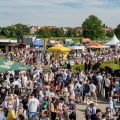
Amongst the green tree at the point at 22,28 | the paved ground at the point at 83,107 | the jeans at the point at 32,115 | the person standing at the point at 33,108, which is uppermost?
the person standing at the point at 33,108

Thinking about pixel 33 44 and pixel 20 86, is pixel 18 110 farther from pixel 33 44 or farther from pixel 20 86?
pixel 33 44

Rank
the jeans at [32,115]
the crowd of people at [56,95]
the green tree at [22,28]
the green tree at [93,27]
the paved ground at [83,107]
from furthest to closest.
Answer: the green tree at [22,28] < the green tree at [93,27] < the paved ground at [83,107] < the jeans at [32,115] < the crowd of people at [56,95]

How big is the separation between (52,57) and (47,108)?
24.3 meters

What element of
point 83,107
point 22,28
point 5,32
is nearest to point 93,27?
point 5,32

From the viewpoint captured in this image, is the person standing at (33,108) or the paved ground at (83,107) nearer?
the person standing at (33,108)

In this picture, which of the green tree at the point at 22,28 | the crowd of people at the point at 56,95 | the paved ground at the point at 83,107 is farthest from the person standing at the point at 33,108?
the green tree at the point at 22,28

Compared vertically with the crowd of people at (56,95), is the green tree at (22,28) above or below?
below

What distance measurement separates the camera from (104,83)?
71.7ft

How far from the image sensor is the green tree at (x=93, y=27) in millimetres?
127438

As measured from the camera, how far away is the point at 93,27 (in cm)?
12812

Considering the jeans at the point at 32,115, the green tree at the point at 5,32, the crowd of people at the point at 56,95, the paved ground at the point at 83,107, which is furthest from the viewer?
the green tree at the point at 5,32

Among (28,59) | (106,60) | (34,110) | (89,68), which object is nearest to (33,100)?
(34,110)

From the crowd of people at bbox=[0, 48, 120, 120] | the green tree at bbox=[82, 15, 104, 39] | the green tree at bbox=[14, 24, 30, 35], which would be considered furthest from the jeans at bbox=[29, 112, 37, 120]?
the green tree at bbox=[14, 24, 30, 35]

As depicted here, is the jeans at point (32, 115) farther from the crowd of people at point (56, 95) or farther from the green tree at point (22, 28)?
the green tree at point (22, 28)
